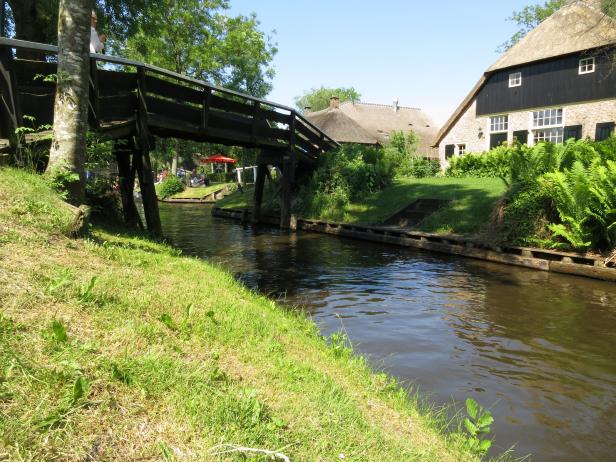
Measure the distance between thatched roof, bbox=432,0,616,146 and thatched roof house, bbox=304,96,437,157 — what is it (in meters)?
11.4

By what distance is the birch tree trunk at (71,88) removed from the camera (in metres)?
6.22

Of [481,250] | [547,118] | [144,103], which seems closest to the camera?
[144,103]

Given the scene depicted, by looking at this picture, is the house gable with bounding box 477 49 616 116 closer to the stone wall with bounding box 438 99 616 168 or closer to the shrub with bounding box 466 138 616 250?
the stone wall with bounding box 438 99 616 168

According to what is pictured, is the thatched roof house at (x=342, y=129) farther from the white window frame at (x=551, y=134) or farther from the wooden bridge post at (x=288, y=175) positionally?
the wooden bridge post at (x=288, y=175)

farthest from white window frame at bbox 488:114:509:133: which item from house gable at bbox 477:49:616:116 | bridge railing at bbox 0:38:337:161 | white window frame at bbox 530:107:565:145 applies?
bridge railing at bbox 0:38:337:161

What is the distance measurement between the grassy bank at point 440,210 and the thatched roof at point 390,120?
27.0 m

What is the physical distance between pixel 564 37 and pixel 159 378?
31952mm

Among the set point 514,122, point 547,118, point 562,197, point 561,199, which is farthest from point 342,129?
point 562,197

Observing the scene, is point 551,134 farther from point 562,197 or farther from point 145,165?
point 145,165

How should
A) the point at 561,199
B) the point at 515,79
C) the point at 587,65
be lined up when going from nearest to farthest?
1. the point at 561,199
2. the point at 587,65
3. the point at 515,79

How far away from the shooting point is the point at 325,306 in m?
7.77

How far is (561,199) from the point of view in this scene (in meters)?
11.2

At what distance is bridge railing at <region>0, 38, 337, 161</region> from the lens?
7469 mm

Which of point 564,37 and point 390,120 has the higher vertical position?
point 564,37
